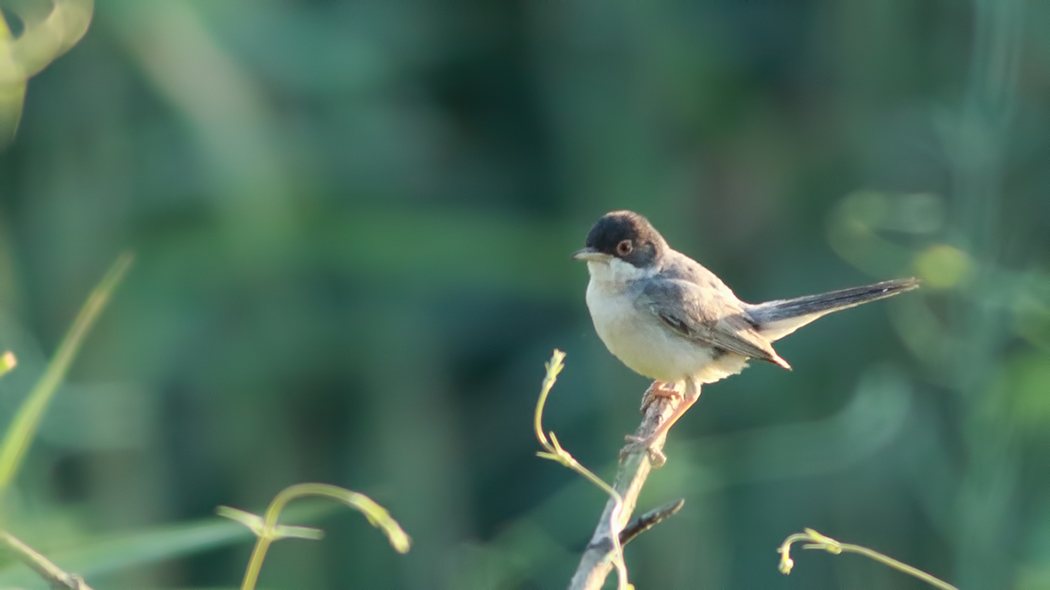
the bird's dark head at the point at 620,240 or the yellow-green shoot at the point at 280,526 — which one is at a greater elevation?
the bird's dark head at the point at 620,240

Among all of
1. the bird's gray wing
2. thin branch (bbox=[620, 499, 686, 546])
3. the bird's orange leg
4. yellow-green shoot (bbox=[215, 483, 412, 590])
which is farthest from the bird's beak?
yellow-green shoot (bbox=[215, 483, 412, 590])

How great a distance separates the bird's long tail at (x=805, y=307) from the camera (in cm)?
392

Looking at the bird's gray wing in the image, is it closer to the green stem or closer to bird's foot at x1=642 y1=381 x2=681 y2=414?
bird's foot at x1=642 y1=381 x2=681 y2=414

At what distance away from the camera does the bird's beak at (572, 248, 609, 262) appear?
3752 mm

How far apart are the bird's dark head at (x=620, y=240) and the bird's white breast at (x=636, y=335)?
0.11ft

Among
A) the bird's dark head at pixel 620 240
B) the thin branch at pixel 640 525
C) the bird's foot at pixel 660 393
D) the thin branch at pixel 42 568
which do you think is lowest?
the thin branch at pixel 42 568

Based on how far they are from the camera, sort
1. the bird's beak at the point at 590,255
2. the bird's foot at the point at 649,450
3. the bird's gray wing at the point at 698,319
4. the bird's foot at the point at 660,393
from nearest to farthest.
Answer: the bird's foot at the point at 649,450, the bird's beak at the point at 590,255, the bird's gray wing at the point at 698,319, the bird's foot at the point at 660,393

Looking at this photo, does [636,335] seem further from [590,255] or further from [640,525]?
[640,525]

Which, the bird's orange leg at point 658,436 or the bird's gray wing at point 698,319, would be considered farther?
the bird's gray wing at point 698,319

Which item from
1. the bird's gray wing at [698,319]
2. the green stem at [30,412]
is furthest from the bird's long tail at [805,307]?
the green stem at [30,412]

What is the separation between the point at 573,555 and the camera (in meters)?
4.67

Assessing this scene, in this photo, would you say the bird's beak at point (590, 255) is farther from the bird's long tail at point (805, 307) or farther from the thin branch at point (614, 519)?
Result: the bird's long tail at point (805, 307)

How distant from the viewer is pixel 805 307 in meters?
4.10

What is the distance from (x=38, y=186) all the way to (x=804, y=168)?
12.7 feet
